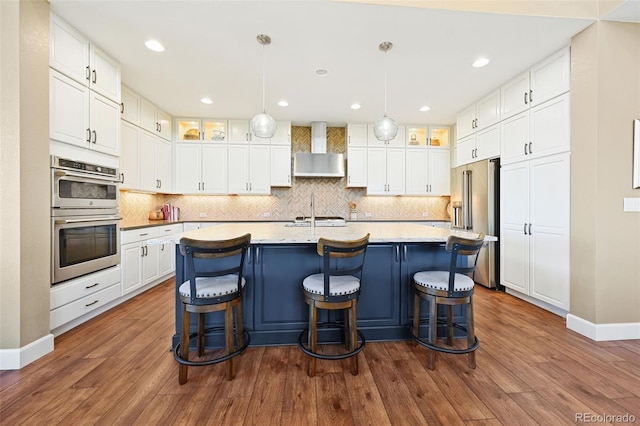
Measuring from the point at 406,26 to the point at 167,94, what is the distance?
3.35m

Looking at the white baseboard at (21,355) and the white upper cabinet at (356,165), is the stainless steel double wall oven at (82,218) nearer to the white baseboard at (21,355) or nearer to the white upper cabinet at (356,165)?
the white baseboard at (21,355)

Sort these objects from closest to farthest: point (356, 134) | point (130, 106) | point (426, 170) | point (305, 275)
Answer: point (305, 275)
point (130, 106)
point (356, 134)
point (426, 170)

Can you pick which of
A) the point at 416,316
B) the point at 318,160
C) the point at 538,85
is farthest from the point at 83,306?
the point at 538,85

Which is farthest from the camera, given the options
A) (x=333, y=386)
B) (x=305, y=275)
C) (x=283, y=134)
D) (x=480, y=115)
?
(x=283, y=134)

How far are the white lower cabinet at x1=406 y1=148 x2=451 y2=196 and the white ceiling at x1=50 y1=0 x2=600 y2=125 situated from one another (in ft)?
4.29

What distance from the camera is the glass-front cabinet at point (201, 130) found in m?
4.88

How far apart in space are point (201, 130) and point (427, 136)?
4363mm

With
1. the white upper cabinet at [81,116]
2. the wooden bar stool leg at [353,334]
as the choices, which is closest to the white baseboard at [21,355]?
the white upper cabinet at [81,116]

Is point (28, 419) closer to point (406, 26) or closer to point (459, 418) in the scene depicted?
point (459, 418)

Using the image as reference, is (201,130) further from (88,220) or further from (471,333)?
(471,333)

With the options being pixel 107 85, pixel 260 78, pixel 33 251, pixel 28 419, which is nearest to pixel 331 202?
pixel 260 78

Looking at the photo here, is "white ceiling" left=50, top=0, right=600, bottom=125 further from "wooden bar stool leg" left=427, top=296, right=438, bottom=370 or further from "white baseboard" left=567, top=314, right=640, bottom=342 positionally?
"white baseboard" left=567, top=314, right=640, bottom=342

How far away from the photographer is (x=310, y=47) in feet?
8.68

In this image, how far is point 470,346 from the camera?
191cm
